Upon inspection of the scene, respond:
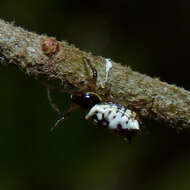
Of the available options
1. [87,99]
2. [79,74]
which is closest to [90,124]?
[87,99]

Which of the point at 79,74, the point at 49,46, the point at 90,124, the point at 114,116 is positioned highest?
the point at 49,46

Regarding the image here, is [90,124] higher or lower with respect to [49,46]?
lower

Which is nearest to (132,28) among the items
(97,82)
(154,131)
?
(154,131)

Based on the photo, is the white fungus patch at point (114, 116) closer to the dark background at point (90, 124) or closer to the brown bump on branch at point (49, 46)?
the brown bump on branch at point (49, 46)

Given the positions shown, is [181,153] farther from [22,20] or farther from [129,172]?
[22,20]

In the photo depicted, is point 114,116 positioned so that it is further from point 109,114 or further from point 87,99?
point 87,99

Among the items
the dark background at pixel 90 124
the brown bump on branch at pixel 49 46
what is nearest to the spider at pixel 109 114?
the brown bump on branch at pixel 49 46

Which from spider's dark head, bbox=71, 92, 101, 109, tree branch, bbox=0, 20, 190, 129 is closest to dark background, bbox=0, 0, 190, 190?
spider's dark head, bbox=71, 92, 101, 109
